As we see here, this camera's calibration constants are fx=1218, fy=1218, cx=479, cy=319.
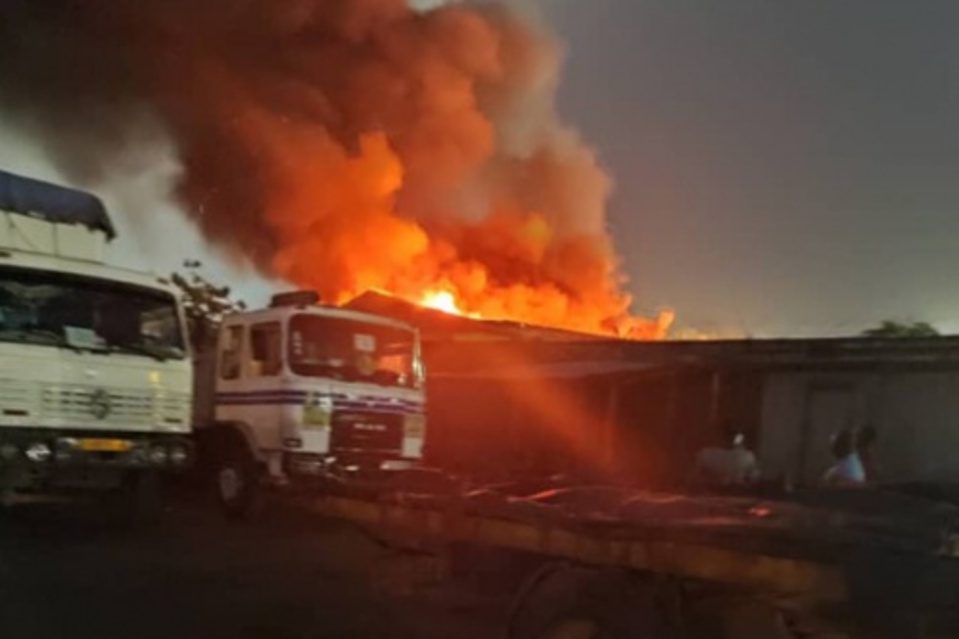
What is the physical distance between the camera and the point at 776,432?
16.5 metres

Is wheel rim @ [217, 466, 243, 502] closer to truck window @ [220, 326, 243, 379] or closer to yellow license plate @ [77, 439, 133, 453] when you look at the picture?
truck window @ [220, 326, 243, 379]

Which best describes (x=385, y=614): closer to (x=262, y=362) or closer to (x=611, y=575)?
(x=611, y=575)

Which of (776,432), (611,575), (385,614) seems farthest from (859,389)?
(611,575)

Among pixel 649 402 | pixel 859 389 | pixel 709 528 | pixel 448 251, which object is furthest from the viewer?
pixel 448 251

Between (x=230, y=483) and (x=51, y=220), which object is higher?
(x=51, y=220)

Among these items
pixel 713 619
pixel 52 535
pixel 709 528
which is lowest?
pixel 52 535

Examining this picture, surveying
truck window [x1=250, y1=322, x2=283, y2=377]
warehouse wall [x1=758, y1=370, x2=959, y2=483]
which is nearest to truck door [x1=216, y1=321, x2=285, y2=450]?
truck window [x1=250, y1=322, x2=283, y2=377]

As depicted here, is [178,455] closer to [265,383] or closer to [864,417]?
[265,383]

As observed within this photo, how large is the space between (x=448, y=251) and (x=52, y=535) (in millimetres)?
17139

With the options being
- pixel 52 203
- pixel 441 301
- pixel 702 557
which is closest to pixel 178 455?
pixel 52 203

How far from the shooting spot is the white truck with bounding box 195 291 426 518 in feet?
39.6

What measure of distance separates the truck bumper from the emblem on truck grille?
18 cm

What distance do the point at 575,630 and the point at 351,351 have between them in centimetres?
859

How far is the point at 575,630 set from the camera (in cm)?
423
